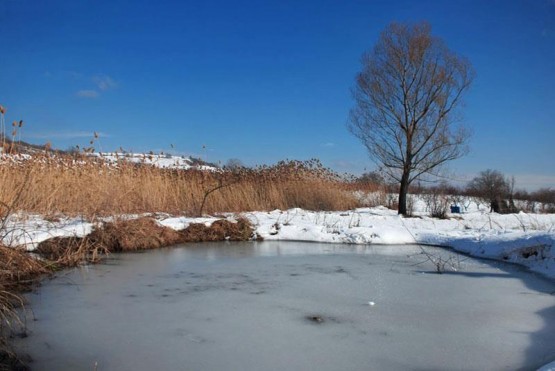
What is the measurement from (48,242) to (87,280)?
1.42 metres

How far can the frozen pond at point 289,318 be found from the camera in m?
2.12

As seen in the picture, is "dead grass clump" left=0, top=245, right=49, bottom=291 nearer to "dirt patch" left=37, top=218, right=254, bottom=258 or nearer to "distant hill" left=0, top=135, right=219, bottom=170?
"dirt patch" left=37, top=218, right=254, bottom=258

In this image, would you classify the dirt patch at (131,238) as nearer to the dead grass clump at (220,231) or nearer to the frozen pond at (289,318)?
the dead grass clump at (220,231)

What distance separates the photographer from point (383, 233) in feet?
22.4

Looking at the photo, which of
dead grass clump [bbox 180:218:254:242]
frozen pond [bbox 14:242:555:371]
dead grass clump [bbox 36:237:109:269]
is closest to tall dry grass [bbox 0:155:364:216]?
dead grass clump [bbox 36:237:109:269]

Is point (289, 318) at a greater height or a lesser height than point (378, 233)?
lesser

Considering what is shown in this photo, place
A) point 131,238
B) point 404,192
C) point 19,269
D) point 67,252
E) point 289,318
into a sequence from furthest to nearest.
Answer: point 404,192 < point 131,238 < point 67,252 < point 19,269 < point 289,318

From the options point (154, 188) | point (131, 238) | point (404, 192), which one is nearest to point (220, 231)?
point (131, 238)

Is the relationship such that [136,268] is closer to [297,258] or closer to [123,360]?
[297,258]

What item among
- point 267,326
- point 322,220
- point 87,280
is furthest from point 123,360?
point 322,220

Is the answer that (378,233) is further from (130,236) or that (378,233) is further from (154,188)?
(154,188)

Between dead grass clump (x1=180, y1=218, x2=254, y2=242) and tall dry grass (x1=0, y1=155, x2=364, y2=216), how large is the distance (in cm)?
105

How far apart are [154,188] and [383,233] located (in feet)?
A: 15.2

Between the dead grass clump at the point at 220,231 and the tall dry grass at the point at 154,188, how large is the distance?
1050 millimetres
